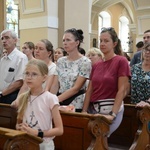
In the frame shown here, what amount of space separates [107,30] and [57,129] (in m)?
1.22

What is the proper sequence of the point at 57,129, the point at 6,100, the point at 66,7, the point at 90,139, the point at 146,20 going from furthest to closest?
the point at 146,20 → the point at 66,7 → the point at 6,100 → the point at 90,139 → the point at 57,129

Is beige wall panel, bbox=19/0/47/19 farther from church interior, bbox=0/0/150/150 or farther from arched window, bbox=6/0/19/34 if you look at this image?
arched window, bbox=6/0/19/34

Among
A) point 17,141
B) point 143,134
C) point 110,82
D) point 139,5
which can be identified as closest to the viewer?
point 17,141

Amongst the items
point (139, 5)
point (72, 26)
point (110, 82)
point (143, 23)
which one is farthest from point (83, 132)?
point (139, 5)

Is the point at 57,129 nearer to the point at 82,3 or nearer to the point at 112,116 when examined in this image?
the point at 112,116

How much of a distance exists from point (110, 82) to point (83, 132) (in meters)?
0.53

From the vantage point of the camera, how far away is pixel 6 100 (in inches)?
151

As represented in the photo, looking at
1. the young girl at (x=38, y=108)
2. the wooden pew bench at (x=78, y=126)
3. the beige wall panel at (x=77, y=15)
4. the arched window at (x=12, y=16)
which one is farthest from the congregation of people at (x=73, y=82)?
the arched window at (x=12, y=16)

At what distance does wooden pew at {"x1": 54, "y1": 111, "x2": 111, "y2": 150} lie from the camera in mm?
2824

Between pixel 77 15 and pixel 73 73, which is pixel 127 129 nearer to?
pixel 73 73

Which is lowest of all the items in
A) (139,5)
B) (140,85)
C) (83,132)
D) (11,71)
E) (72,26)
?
(83,132)

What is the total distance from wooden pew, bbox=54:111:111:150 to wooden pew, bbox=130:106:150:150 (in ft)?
1.76

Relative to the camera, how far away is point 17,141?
215cm

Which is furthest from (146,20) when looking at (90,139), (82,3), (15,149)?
(15,149)
